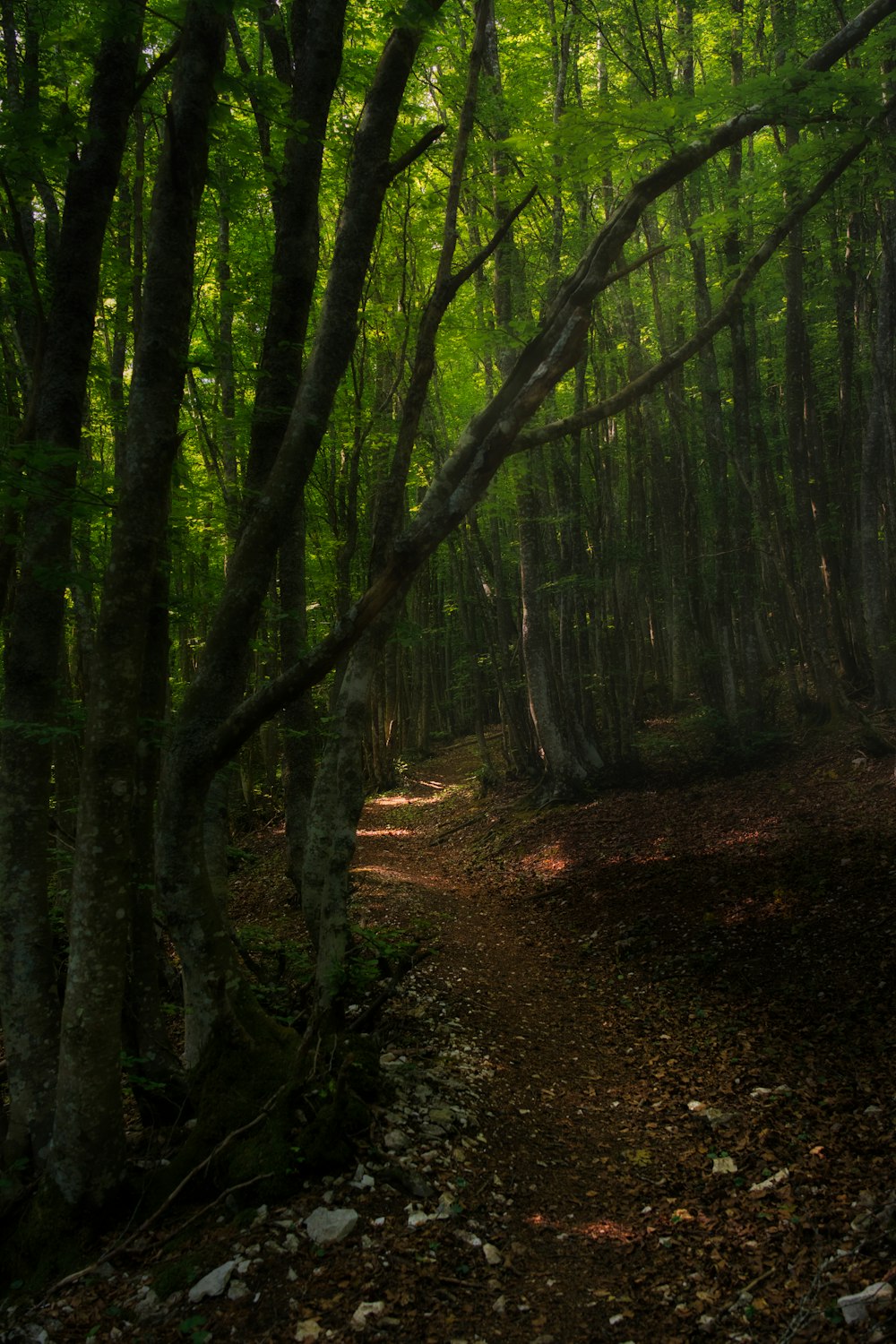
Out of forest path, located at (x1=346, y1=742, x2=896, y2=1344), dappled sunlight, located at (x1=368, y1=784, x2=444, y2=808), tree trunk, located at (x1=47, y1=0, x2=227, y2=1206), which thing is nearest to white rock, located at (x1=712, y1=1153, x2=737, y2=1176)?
forest path, located at (x1=346, y1=742, x2=896, y2=1344)

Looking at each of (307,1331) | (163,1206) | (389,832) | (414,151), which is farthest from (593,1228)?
(389,832)

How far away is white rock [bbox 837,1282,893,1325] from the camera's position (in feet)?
9.20

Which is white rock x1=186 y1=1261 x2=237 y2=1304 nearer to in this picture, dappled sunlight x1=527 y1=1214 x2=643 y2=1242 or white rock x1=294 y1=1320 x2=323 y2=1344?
white rock x1=294 y1=1320 x2=323 y2=1344


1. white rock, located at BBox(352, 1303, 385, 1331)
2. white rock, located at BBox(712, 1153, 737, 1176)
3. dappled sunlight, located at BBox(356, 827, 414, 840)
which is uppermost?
white rock, located at BBox(352, 1303, 385, 1331)

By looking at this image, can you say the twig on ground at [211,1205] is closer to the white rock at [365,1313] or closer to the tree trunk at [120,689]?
the tree trunk at [120,689]

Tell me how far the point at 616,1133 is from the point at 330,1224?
6.79 ft

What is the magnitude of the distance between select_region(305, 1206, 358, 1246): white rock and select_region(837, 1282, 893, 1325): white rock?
207 cm

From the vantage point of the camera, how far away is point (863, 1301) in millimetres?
2854

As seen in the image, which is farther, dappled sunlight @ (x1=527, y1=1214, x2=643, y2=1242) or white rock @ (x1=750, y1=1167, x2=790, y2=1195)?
white rock @ (x1=750, y1=1167, x2=790, y2=1195)

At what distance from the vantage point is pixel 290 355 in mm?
5164

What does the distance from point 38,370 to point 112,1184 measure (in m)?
4.46

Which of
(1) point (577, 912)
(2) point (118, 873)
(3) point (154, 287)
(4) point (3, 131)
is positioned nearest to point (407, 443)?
(3) point (154, 287)

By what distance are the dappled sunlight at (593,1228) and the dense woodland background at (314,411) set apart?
164 cm

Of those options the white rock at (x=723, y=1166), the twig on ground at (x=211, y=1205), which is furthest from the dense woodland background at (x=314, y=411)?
the white rock at (x=723, y=1166)
